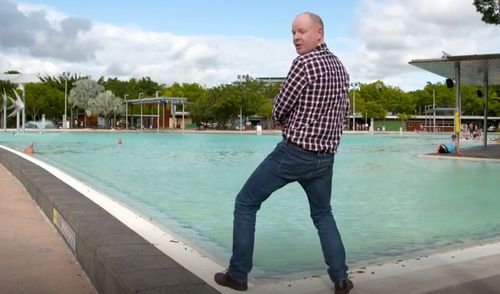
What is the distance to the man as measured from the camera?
11.0 feet

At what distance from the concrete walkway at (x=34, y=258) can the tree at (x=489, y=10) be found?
66.5 ft

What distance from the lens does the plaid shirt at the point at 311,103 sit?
11.0 ft

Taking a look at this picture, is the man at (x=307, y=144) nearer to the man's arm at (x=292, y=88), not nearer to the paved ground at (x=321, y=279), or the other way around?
the man's arm at (x=292, y=88)

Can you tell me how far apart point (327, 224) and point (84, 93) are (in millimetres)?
92349

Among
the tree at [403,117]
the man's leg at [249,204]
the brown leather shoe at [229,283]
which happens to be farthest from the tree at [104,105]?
the man's leg at [249,204]

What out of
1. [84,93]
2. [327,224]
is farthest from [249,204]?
[84,93]

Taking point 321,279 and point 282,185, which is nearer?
point 282,185

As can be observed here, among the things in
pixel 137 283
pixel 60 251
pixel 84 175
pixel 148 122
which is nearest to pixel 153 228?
pixel 60 251

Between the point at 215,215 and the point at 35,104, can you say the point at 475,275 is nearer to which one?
the point at 215,215

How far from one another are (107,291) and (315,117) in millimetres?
1636

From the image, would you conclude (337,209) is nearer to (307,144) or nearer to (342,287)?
(342,287)

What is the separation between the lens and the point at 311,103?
132 inches

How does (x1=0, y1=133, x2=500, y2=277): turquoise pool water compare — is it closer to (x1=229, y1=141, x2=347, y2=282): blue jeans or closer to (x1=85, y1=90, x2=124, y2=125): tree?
(x1=229, y1=141, x2=347, y2=282): blue jeans

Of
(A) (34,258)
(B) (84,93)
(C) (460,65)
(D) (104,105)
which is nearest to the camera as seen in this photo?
(A) (34,258)
